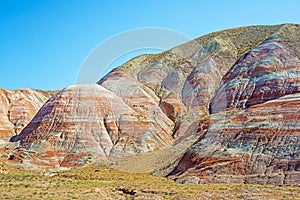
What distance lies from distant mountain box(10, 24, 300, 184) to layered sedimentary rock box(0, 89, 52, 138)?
18.3 m

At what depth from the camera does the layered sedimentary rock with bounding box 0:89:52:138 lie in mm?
88500

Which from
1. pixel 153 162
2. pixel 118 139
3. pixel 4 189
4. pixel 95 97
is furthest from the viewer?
pixel 95 97

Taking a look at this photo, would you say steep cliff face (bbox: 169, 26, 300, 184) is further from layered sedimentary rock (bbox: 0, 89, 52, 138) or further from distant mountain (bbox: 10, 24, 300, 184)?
layered sedimentary rock (bbox: 0, 89, 52, 138)

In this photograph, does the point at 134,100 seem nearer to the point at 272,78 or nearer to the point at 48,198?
the point at 272,78

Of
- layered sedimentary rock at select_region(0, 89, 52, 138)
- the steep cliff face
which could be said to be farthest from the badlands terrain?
layered sedimentary rock at select_region(0, 89, 52, 138)

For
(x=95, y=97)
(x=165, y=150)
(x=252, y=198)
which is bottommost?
(x=165, y=150)

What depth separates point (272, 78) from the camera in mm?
65125

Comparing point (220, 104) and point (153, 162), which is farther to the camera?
point (220, 104)

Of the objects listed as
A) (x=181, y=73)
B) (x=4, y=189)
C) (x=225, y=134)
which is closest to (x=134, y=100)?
(x=181, y=73)

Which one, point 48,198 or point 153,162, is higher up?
point 48,198

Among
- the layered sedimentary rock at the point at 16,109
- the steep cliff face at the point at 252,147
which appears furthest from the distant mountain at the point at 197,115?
the layered sedimentary rock at the point at 16,109

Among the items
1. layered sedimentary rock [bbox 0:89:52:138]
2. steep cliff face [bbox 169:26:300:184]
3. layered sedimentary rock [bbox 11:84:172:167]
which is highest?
steep cliff face [bbox 169:26:300:184]

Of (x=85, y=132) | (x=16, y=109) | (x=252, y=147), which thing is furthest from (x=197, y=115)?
(x=16, y=109)

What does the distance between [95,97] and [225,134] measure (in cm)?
3073
